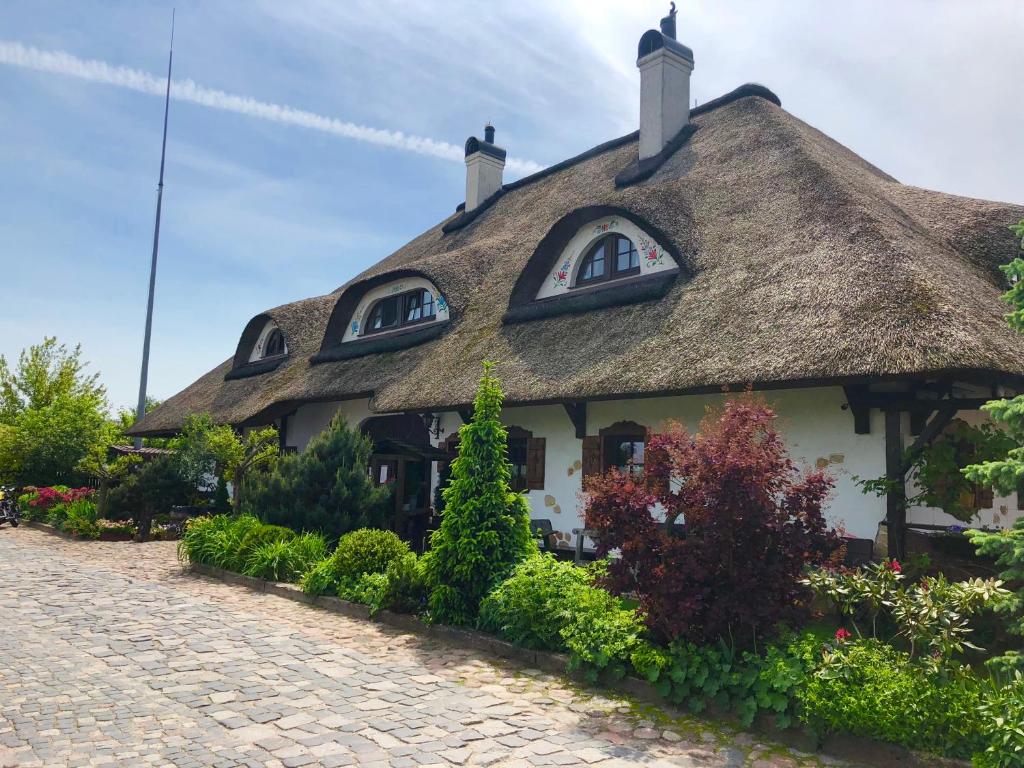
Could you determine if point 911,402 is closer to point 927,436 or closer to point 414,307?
point 927,436

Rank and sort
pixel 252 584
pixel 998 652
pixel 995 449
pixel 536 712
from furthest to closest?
pixel 252 584
pixel 995 449
pixel 998 652
pixel 536 712

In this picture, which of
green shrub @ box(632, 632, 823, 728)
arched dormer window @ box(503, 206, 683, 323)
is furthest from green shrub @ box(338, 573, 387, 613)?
arched dormer window @ box(503, 206, 683, 323)

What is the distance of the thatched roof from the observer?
7102 millimetres

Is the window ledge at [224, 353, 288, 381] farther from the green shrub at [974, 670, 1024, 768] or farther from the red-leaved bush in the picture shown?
the green shrub at [974, 670, 1024, 768]

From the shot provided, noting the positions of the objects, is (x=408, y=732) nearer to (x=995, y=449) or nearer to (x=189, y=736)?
(x=189, y=736)

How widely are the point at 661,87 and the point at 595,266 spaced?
18.2 ft

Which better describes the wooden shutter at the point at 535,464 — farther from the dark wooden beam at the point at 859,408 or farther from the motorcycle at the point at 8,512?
the motorcycle at the point at 8,512

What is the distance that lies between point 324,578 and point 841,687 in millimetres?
6054

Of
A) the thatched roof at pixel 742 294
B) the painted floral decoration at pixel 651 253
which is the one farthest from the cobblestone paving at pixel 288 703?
the painted floral decoration at pixel 651 253

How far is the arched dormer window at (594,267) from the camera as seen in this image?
34.6ft

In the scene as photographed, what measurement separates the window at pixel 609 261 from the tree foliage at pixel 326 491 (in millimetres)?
4459

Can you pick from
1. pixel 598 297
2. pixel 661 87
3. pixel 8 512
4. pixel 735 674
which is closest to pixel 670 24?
pixel 661 87

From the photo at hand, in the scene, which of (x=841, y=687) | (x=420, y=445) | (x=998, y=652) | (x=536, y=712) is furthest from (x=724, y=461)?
(x=420, y=445)

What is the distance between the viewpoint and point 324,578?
29.0ft
